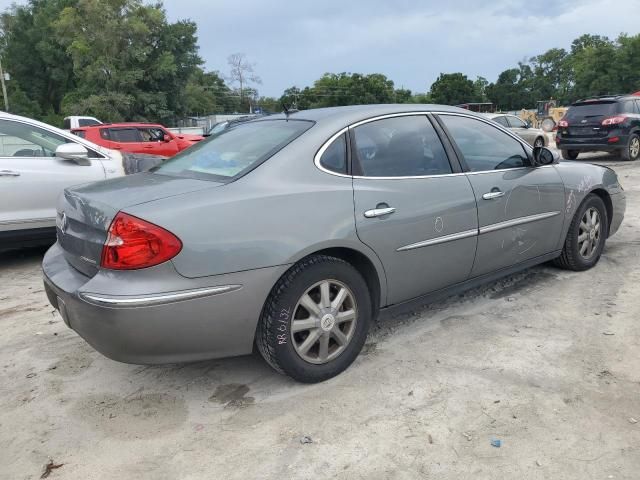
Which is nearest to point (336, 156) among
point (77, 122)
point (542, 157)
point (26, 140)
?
point (542, 157)

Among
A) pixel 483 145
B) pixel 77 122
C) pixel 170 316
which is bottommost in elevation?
pixel 170 316

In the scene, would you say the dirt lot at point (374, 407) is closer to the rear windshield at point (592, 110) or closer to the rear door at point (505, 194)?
the rear door at point (505, 194)

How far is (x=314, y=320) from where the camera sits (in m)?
2.84

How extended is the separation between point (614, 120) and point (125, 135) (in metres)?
12.0

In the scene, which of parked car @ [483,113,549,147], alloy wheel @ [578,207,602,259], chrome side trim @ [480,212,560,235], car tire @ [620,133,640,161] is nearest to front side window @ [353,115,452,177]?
chrome side trim @ [480,212,560,235]

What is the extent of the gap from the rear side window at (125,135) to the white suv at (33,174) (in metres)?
9.05

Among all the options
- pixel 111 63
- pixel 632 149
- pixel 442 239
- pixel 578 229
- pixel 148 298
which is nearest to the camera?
pixel 148 298

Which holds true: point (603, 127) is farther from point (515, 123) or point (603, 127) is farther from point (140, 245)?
point (140, 245)

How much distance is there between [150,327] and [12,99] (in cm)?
5054

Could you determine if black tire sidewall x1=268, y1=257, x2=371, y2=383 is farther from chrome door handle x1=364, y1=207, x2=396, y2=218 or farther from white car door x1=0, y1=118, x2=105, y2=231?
white car door x1=0, y1=118, x2=105, y2=231

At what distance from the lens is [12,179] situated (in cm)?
510

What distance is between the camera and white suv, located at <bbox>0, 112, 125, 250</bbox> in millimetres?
5105

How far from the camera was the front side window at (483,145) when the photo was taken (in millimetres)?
3707

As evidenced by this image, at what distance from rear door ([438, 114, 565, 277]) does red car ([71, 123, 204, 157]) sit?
10991 millimetres
